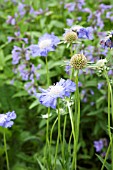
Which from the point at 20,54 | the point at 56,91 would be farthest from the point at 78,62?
the point at 20,54

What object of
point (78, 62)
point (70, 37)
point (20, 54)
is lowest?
point (78, 62)

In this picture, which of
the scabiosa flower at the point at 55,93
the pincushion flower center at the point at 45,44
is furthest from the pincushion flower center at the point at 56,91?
the pincushion flower center at the point at 45,44

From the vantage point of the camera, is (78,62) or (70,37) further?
(70,37)

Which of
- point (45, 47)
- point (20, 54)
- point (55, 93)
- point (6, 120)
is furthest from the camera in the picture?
point (20, 54)

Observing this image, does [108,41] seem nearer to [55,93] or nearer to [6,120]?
[55,93]

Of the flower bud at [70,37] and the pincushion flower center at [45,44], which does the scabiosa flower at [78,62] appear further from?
the pincushion flower center at [45,44]

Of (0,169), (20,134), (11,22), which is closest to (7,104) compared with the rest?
(20,134)

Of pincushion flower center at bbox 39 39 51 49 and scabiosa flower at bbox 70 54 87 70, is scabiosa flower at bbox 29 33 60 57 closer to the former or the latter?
pincushion flower center at bbox 39 39 51 49

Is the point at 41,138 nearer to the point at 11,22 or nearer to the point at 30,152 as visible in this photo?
the point at 30,152

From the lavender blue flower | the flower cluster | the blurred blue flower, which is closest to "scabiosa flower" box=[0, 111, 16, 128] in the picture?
the flower cluster

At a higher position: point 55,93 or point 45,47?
point 45,47

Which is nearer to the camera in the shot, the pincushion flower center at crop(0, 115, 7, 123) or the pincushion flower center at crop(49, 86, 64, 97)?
the pincushion flower center at crop(49, 86, 64, 97)
